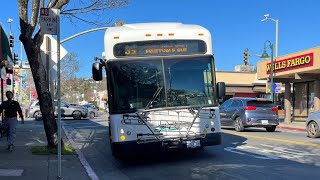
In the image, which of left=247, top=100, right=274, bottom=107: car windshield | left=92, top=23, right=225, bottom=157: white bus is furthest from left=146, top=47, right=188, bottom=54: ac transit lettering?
left=247, top=100, right=274, bottom=107: car windshield

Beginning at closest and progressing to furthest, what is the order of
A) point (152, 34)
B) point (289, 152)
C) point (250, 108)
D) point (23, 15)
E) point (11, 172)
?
point (11, 172)
point (152, 34)
point (23, 15)
point (289, 152)
point (250, 108)

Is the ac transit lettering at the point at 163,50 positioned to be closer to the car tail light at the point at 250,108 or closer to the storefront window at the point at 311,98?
the car tail light at the point at 250,108

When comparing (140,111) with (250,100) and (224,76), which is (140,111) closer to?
(250,100)

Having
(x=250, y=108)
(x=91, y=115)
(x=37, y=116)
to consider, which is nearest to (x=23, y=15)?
(x=250, y=108)

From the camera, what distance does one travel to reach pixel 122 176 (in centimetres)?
876

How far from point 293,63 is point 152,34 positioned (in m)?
19.4

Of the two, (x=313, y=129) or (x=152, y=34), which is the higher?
(x=152, y=34)

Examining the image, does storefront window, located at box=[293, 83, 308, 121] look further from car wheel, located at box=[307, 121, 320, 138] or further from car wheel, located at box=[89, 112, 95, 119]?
car wheel, located at box=[89, 112, 95, 119]

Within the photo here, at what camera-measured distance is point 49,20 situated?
25.0 feet

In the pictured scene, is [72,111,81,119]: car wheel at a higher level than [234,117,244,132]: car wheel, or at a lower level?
lower

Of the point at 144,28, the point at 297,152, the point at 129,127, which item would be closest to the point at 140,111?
the point at 129,127

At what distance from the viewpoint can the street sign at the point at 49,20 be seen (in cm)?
759

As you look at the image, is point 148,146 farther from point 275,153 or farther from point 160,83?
point 275,153

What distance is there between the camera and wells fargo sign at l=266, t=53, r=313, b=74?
25078mm
